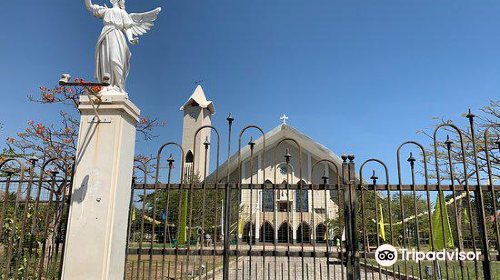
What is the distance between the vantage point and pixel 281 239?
1104 inches

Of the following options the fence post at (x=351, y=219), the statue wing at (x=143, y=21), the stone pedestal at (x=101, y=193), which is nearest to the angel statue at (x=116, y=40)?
the statue wing at (x=143, y=21)

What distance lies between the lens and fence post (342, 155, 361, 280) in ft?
13.7

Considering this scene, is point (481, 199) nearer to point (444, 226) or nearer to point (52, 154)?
point (444, 226)

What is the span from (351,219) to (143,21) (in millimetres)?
3698

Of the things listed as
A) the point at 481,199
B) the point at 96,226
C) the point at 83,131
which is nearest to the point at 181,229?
the point at 96,226

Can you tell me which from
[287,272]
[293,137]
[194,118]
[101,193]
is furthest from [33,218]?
[194,118]

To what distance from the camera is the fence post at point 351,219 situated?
13.7ft

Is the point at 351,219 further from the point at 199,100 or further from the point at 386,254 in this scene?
the point at 199,100

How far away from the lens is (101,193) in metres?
3.99

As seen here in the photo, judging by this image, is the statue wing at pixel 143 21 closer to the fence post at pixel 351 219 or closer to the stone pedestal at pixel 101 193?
the stone pedestal at pixel 101 193

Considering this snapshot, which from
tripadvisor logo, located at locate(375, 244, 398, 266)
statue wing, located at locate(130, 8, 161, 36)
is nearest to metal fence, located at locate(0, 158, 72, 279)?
statue wing, located at locate(130, 8, 161, 36)

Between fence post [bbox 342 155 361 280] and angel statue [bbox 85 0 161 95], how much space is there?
2966 mm

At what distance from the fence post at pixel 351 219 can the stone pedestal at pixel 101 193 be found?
8.62 ft

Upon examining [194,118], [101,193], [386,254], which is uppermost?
[194,118]
